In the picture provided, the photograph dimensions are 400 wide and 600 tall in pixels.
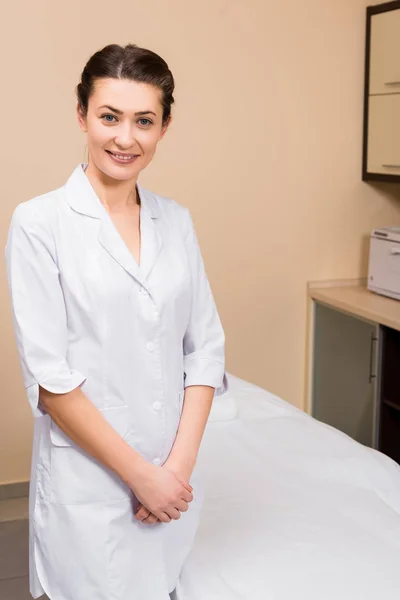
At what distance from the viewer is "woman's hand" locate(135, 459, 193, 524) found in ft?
4.57

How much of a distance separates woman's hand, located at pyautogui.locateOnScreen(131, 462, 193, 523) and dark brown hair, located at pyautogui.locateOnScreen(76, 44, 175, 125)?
25.1 inches

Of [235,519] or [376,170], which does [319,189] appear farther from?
[235,519]

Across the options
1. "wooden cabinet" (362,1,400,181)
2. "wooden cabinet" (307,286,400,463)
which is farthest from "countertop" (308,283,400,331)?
"wooden cabinet" (362,1,400,181)

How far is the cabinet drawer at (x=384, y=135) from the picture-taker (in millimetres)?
3267

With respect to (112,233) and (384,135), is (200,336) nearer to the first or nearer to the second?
(112,233)

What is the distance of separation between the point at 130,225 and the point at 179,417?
36 cm

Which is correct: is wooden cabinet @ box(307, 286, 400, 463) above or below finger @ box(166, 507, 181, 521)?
below

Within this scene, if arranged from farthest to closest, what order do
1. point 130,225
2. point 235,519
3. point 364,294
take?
point 364,294
point 235,519
point 130,225

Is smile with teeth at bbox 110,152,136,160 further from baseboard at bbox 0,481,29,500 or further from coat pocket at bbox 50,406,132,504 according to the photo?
baseboard at bbox 0,481,29,500

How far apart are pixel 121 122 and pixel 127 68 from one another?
9cm

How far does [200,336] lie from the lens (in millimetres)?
1534

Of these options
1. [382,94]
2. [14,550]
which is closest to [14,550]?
[14,550]

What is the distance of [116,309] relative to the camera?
1354 mm

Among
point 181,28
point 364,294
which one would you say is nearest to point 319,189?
point 364,294
